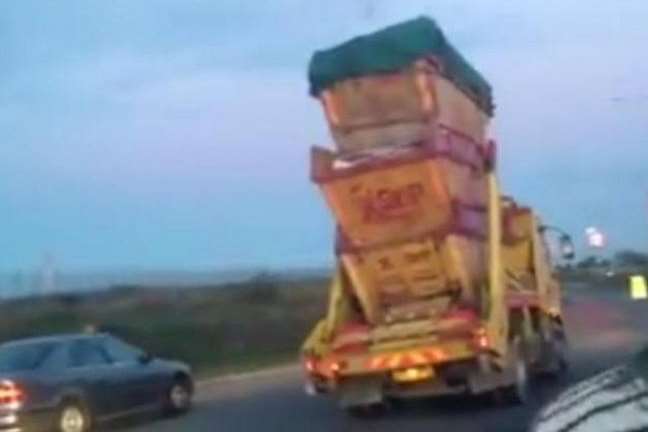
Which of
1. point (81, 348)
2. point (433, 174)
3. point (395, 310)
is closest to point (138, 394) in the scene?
point (81, 348)

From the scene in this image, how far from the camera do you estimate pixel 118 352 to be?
25266mm

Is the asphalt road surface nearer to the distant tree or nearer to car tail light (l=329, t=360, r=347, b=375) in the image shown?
car tail light (l=329, t=360, r=347, b=375)

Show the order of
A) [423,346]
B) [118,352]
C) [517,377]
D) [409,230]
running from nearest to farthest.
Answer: [409,230]
[423,346]
[517,377]
[118,352]

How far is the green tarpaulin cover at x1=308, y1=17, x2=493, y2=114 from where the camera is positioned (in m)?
20.7

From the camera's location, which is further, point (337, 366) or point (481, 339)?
point (337, 366)

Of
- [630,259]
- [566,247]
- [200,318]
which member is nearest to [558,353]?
[566,247]

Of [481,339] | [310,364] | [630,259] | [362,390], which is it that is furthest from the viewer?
[630,259]

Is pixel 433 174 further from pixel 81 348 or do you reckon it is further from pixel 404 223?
pixel 81 348

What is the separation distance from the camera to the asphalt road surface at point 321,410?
2173cm

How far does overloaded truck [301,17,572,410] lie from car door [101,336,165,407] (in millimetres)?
3571

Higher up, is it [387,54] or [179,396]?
[387,54]

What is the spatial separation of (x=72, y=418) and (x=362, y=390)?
12.7 feet

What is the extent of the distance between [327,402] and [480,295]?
5.22 meters

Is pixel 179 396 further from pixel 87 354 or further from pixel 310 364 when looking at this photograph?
pixel 310 364
